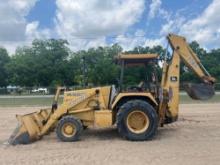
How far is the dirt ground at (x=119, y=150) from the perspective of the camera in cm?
883

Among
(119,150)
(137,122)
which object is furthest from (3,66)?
(119,150)

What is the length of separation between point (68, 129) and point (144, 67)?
293 cm

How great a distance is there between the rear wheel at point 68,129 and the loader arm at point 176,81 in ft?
8.43

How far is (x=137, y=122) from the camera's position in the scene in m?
11.7

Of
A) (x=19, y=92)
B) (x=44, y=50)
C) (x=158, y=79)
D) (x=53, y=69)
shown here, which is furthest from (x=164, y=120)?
(x=44, y=50)

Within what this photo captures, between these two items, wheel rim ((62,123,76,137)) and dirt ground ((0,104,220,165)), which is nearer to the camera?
dirt ground ((0,104,220,165))

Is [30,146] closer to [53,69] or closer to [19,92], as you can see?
[19,92]

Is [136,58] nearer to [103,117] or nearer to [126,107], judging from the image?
[126,107]

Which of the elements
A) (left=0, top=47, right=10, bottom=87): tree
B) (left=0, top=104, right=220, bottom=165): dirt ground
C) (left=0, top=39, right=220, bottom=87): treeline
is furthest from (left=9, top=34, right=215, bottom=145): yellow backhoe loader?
(left=0, top=47, right=10, bottom=87): tree

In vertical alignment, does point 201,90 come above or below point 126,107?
above

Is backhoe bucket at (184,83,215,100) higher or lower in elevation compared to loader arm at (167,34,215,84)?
lower

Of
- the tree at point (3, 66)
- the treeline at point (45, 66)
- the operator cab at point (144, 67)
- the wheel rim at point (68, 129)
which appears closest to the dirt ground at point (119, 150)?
the wheel rim at point (68, 129)

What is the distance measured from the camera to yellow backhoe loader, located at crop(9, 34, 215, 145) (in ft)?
37.7

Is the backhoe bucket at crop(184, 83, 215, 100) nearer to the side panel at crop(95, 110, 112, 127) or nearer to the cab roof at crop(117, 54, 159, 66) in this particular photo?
the cab roof at crop(117, 54, 159, 66)
